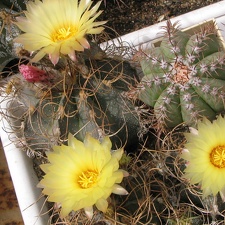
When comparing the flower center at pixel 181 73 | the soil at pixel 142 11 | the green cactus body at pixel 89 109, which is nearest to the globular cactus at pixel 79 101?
the green cactus body at pixel 89 109

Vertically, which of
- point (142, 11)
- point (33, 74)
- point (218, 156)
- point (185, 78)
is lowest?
point (218, 156)

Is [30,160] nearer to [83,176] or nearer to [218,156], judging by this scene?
[83,176]

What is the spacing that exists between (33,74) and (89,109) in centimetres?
12

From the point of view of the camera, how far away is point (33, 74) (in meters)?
0.87

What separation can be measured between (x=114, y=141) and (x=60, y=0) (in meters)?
0.28

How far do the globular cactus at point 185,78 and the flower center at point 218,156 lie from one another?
4.0 inches

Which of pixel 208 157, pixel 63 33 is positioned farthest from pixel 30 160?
pixel 208 157

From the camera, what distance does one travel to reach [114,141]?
3.19ft

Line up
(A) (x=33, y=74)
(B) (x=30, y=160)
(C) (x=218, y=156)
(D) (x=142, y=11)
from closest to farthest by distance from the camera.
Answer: (C) (x=218, y=156)
(A) (x=33, y=74)
(B) (x=30, y=160)
(D) (x=142, y=11)

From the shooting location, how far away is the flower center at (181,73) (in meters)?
0.85

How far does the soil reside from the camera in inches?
51.8

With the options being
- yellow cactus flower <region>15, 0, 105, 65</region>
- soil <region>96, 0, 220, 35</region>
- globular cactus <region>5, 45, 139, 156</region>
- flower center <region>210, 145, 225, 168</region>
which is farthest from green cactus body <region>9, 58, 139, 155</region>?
soil <region>96, 0, 220, 35</region>

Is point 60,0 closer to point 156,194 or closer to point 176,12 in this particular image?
point 156,194

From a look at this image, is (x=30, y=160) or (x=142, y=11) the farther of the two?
(x=142, y=11)
